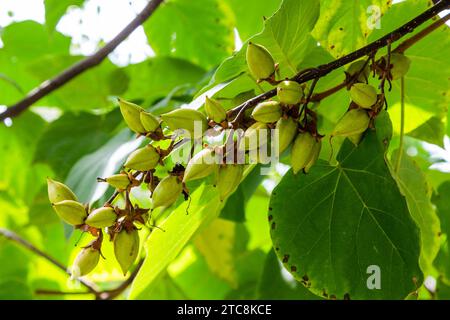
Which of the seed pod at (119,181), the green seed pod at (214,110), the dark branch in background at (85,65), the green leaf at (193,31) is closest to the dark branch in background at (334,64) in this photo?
the green seed pod at (214,110)

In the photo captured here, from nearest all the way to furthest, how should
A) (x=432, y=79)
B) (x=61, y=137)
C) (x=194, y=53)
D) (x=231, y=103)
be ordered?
1. (x=231, y=103)
2. (x=432, y=79)
3. (x=61, y=137)
4. (x=194, y=53)

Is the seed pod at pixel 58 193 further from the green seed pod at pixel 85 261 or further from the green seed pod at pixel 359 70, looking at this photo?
the green seed pod at pixel 359 70

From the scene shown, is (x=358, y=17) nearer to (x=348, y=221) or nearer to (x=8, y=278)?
(x=348, y=221)

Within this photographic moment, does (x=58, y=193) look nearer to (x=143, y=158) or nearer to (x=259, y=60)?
(x=143, y=158)

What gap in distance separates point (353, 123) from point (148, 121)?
0.66 ft

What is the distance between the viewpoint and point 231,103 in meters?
0.73

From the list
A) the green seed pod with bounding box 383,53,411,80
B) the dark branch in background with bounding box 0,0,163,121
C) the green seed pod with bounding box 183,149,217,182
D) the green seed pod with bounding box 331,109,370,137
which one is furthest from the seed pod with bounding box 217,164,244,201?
the dark branch in background with bounding box 0,0,163,121

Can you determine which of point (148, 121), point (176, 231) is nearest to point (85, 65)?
point (176, 231)

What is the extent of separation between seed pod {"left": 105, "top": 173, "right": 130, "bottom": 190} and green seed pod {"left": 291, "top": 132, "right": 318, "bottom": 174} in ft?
0.53

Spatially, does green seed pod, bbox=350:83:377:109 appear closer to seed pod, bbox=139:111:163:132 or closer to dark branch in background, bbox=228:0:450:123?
dark branch in background, bbox=228:0:450:123

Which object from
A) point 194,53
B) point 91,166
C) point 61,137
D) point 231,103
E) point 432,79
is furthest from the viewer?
point 194,53

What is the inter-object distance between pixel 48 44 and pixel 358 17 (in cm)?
112

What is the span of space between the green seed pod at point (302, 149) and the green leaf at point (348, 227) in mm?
124

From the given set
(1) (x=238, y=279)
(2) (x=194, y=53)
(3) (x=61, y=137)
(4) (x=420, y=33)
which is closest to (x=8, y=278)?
(3) (x=61, y=137)
